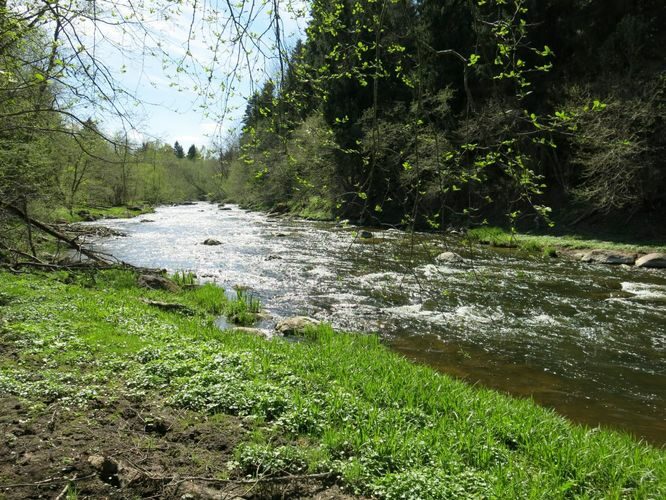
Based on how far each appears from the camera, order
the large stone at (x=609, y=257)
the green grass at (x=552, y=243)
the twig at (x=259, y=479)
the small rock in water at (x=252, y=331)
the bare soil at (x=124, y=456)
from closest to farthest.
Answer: the bare soil at (x=124, y=456) → the twig at (x=259, y=479) → the small rock in water at (x=252, y=331) → the large stone at (x=609, y=257) → the green grass at (x=552, y=243)

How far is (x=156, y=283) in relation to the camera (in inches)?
535

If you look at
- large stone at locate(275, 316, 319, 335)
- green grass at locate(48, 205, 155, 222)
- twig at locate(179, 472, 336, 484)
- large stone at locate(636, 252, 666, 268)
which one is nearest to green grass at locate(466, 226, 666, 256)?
large stone at locate(636, 252, 666, 268)

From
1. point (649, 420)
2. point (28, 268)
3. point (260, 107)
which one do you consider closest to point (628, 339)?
point (649, 420)

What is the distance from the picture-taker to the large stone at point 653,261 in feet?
59.3

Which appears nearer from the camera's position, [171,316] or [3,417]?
[3,417]

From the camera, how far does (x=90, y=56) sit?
14.8 ft

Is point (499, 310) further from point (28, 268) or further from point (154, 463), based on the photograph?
point (28, 268)

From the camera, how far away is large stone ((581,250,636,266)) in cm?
1933

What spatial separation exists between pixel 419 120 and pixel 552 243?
2195 centimetres

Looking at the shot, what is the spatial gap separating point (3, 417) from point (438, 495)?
4423mm

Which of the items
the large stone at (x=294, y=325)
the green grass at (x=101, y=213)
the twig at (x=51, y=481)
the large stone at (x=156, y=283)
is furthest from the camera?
the green grass at (x=101, y=213)

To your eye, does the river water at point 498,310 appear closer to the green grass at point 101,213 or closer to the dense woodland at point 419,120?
the dense woodland at point 419,120

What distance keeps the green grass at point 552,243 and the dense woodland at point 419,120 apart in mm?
2272

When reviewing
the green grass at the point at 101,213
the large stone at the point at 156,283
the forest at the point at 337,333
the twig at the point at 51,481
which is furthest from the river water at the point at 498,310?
the green grass at the point at 101,213
